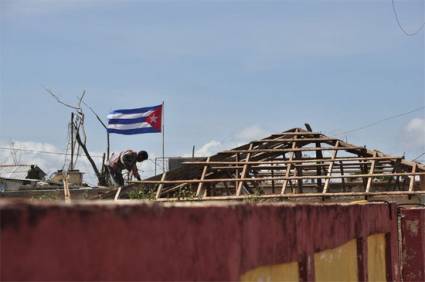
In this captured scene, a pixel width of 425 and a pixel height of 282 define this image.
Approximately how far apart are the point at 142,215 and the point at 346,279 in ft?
13.2

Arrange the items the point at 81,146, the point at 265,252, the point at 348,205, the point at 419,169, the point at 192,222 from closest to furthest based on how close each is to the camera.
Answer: the point at 192,222 → the point at 265,252 → the point at 348,205 → the point at 419,169 → the point at 81,146

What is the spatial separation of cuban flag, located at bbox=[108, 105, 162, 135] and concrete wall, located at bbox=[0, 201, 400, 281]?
1938 centimetres

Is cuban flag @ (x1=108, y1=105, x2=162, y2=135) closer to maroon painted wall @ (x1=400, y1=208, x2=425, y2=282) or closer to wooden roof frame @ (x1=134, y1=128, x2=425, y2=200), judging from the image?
wooden roof frame @ (x1=134, y1=128, x2=425, y2=200)

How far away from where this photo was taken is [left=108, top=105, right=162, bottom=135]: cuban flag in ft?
82.3

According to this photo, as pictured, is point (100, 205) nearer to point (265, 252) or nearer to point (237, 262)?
point (237, 262)

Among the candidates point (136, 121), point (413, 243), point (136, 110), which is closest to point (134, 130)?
point (136, 121)

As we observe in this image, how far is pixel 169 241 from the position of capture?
304 cm

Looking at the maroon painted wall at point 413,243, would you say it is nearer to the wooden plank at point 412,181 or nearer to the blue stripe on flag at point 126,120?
the wooden plank at point 412,181

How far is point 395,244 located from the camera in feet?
28.3

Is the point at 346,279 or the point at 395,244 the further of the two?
the point at 395,244

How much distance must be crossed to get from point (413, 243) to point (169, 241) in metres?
6.67

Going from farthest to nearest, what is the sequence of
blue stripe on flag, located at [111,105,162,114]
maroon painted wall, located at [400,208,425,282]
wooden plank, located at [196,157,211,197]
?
blue stripe on flag, located at [111,105,162,114], wooden plank, located at [196,157,211,197], maroon painted wall, located at [400,208,425,282]

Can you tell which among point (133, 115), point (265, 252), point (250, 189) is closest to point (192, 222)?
point (265, 252)

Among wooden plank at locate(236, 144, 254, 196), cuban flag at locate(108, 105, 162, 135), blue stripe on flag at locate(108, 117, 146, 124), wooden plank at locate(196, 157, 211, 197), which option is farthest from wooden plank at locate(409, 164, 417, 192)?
blue stripe on flag at locate(108, 117, 146, 124)
